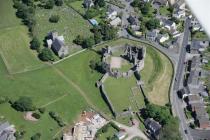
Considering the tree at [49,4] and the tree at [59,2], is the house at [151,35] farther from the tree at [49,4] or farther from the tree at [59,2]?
the tree at [49,4]

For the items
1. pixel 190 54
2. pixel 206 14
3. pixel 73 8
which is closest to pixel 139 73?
pixel 190 54

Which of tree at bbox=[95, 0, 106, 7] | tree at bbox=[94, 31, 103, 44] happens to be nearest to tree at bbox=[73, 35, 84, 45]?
tree at bbox=[94, 31, 103, 44]

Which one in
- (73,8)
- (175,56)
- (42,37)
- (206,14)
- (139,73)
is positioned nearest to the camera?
(206,14)

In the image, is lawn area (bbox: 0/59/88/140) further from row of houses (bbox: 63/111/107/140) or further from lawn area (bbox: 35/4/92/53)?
lawn area (bbox: 35/4/92/53)

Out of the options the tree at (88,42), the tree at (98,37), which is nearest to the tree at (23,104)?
the tree at (88,42)

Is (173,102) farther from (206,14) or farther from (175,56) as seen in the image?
(206,14)

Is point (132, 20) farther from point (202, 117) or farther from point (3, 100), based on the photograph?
point (3, 100)
